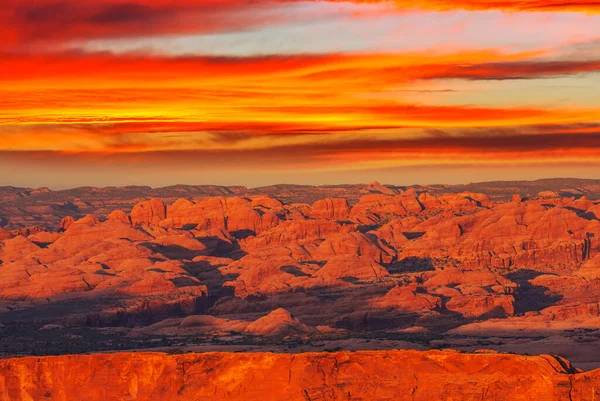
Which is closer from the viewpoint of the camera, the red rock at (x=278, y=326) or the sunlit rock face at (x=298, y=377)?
the sunlit rock face at (x=298, y=377)

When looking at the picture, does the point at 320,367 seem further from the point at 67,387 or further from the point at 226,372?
the point at 67,387

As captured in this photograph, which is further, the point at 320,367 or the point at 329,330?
the point at 329,330

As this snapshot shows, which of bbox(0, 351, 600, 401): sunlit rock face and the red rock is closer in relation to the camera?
bbox(0, 351, 600, 401): sunlit rock face

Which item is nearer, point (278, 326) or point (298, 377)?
point (298, 377)

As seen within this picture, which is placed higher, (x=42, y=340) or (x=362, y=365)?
(x=362, y=365)

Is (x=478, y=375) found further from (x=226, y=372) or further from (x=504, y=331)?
(x=504, y=331)

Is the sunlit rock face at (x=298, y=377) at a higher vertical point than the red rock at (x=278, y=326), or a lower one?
higher

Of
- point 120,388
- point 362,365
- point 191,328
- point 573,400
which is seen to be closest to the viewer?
point 573,400

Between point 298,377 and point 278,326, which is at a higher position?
point 298,377

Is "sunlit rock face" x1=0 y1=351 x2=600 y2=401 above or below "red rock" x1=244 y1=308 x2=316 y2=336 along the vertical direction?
above

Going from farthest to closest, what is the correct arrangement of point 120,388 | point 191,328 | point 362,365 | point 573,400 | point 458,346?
point 191,328, point 458,346, point 120,388, point 362,365, point 573,400

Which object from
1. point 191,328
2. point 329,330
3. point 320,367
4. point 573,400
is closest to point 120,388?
point 320,367
